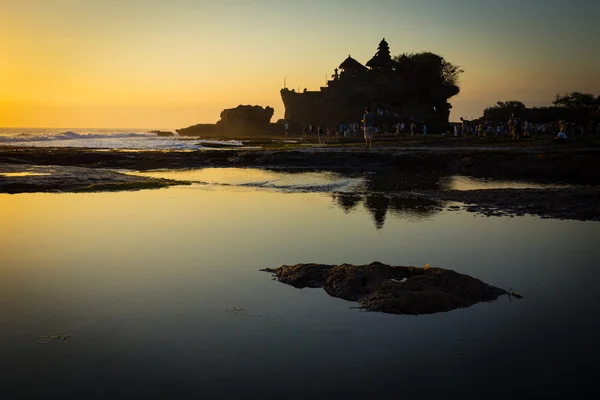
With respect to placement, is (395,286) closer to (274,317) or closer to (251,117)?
(274,317)

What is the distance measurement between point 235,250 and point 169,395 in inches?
227

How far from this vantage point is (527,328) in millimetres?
6590

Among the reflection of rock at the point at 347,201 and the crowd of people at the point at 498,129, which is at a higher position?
the crowd of people at the point at 498,129

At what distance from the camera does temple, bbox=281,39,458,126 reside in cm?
9606

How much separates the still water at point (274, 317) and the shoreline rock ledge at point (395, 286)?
221 mm

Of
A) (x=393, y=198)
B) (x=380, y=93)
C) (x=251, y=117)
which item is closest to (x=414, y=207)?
(x=393, y=198)

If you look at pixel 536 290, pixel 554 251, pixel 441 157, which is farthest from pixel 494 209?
pixel 441 157

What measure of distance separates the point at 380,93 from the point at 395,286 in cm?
9149

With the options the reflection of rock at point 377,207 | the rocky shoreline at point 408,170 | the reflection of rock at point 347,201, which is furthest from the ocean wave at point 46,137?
the reflection of rock at point 377,207

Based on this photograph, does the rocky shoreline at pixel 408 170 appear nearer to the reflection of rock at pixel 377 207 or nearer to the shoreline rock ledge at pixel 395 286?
the reflection of rock at pixel 377 207

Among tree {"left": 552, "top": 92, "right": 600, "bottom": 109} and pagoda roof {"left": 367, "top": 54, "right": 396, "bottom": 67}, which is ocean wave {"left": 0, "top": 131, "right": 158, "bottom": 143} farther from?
tree {"left": 552, "top": 92, "right": 600, "bottom": 109}

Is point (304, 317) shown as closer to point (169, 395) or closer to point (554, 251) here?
point (169, 395)

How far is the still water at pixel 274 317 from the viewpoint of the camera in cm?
529

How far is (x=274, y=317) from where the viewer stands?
7000mm
